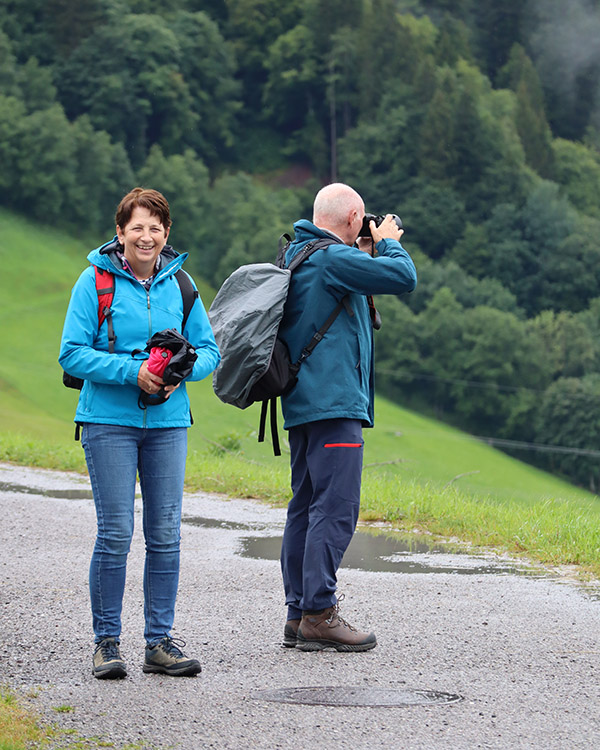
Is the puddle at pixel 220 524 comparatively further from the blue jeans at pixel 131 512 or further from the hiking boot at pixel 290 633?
the blue jeans at pixel 131 512

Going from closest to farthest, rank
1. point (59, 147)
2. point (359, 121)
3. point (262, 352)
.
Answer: point (262, 352) → point (59, 147) → point (359, 121)

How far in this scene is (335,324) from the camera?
5363mm

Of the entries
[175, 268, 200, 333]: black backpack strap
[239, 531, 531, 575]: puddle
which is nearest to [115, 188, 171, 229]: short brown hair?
[175, 268, 200, 333]: black backpack strap

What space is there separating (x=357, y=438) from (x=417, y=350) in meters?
83.0

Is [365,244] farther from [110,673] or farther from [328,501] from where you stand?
[110,673]

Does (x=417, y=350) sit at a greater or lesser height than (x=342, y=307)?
greater

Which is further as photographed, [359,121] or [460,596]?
[359,121]

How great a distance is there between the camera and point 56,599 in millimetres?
6234

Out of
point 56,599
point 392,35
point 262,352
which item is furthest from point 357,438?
point 392,35

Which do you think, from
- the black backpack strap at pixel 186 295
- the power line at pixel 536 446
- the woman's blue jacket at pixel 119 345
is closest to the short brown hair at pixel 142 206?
the woman's blue jacket at pixel 119 345

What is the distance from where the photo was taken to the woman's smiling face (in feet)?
15.9

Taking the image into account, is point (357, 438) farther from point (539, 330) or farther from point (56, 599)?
point (539, 330)

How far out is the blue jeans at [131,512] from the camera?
477cm

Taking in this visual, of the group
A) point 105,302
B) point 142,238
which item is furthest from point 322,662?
point 142,238
